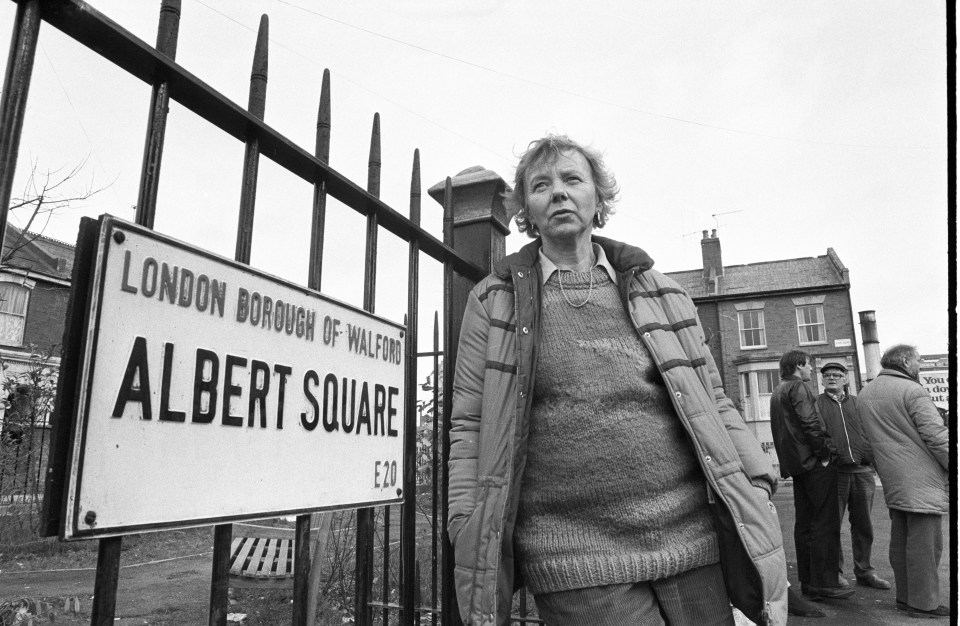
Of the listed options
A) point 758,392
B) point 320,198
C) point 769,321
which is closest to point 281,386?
point 320,198

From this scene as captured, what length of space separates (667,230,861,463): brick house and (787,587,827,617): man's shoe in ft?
67.3

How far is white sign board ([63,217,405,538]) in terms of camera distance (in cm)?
96

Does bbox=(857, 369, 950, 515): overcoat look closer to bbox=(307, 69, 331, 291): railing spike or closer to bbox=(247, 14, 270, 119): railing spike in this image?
bbox=(307, 69, 331, 291): railing spike

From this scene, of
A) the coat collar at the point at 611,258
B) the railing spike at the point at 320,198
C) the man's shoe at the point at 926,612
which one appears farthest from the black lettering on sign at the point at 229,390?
the man's shoe at the point at 926,612

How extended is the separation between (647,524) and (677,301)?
28.4 inches

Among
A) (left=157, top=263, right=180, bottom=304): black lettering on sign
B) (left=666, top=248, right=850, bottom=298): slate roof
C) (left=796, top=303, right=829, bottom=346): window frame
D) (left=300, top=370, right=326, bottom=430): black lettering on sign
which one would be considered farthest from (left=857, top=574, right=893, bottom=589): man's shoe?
(left=666, top=248, right=850, bottom=298): slate roof

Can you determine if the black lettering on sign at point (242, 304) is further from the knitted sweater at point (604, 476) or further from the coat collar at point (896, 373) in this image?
the coat collar at point (896, 373)

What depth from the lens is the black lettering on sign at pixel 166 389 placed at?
1.05 metres

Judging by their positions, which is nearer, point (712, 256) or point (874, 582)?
point (874, 582)

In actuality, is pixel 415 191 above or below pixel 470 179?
below

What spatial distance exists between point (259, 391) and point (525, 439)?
757 millimetres

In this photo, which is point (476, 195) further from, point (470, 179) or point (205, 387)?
point (205, 387)

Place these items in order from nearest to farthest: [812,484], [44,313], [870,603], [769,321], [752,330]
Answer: [870,603] → [812,484] → [44,313] → [769,321] → [752,330]

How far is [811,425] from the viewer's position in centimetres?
482
